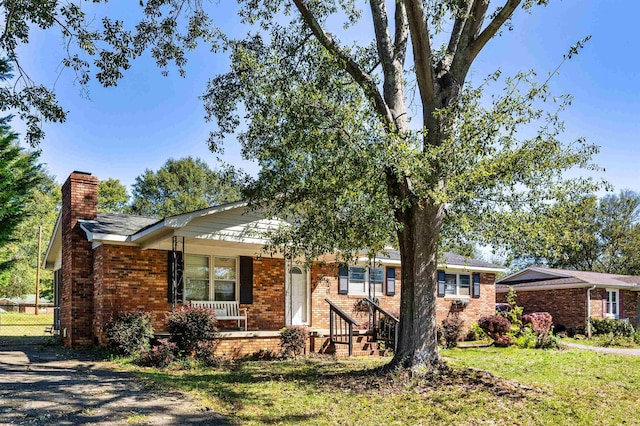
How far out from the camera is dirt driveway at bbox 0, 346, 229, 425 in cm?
641

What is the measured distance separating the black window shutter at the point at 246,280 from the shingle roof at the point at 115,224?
2.72 metres

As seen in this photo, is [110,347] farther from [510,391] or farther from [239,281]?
[510,391]

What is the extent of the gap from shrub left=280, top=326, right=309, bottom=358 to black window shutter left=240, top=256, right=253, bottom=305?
219cm

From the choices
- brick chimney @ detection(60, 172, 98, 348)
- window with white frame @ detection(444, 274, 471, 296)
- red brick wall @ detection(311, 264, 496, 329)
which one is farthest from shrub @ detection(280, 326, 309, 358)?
window with white frame @ detection(444, 274, 471, 296)

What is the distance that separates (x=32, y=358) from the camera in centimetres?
1173

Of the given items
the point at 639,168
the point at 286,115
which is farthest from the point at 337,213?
the point at 639,168

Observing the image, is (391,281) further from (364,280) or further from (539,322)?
(539,322)

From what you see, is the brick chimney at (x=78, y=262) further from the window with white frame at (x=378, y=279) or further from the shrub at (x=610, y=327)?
the shrub at (x=610, y=327)

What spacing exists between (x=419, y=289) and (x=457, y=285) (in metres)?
12.5

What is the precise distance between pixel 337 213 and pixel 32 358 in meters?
8.00

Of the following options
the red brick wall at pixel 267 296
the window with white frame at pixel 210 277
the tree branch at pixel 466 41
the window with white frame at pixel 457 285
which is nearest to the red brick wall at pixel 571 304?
the window with white frame at pixel 457 285

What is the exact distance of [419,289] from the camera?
9.01 m

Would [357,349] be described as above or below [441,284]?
below

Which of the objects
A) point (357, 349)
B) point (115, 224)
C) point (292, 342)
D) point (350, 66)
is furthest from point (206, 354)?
point (350, 66)
